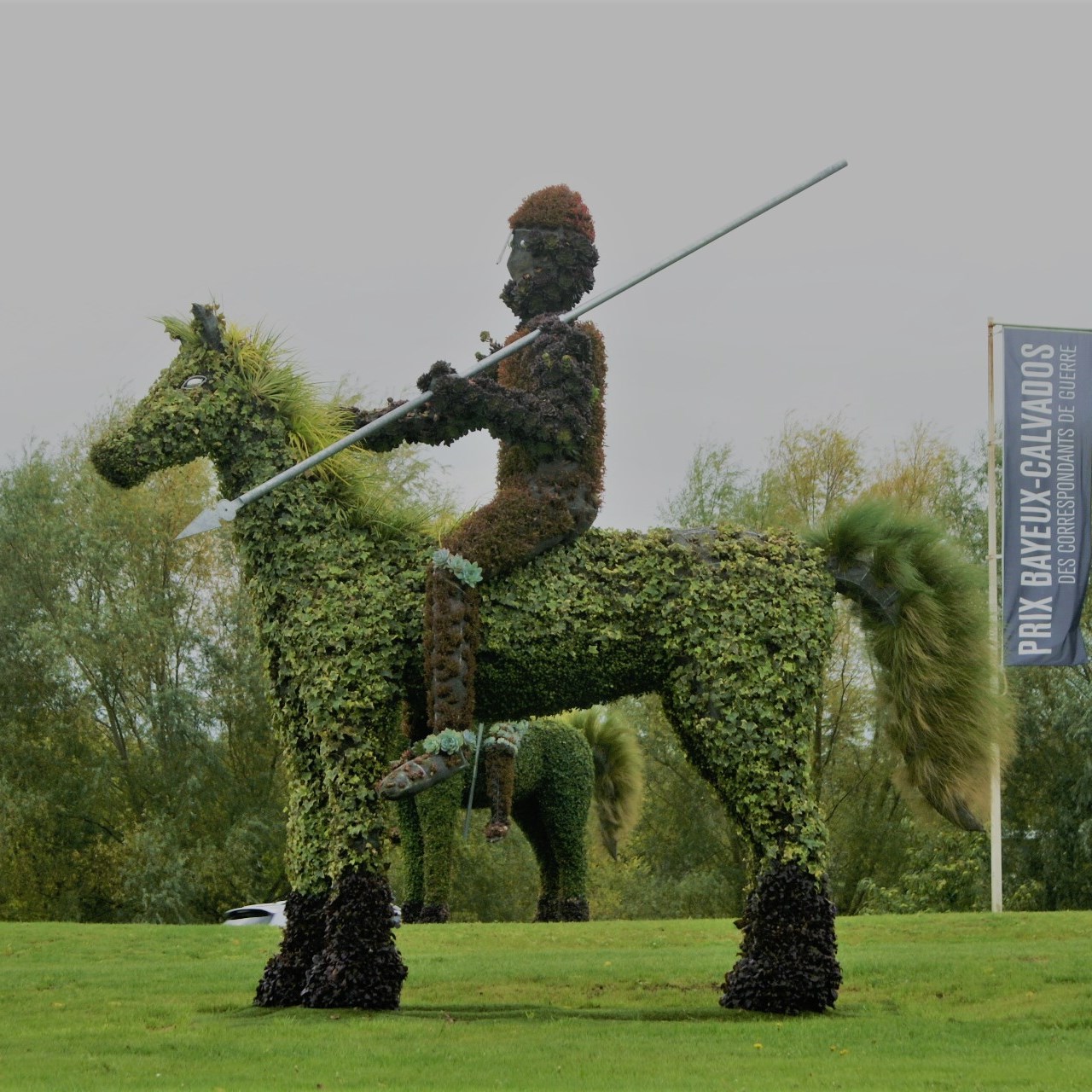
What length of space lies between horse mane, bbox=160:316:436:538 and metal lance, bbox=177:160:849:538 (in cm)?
24

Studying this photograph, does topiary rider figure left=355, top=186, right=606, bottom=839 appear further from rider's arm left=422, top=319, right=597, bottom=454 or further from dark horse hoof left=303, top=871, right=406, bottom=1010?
dark horse hoof left=303, top=871, right=406, bottom=1010

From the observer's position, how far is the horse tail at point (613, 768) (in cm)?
2031

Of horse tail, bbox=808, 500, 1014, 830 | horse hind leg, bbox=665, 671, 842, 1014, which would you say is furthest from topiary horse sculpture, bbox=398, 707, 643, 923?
horse hind leg, bbox=665, 671, 842, 1014

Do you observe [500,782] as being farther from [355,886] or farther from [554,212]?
[554,212]

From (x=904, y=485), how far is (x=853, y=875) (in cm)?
737

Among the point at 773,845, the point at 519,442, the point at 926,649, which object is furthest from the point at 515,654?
the point at 926,649

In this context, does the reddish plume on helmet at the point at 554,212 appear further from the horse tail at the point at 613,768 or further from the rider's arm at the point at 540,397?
the horse tail at the point at 613,768

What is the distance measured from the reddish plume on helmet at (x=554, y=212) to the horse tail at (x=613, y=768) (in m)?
10.3

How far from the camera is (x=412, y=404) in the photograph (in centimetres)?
991

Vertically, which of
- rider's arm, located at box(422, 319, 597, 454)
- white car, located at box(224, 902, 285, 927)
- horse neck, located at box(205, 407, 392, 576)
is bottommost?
white car, located at box(224, 902, 285, 927)

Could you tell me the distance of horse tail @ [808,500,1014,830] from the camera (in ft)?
34.8

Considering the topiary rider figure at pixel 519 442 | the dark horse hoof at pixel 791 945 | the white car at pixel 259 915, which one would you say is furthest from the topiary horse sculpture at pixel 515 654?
the white car at pixel 259 915

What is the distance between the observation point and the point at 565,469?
398 inches

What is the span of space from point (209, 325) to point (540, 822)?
10182 mm
